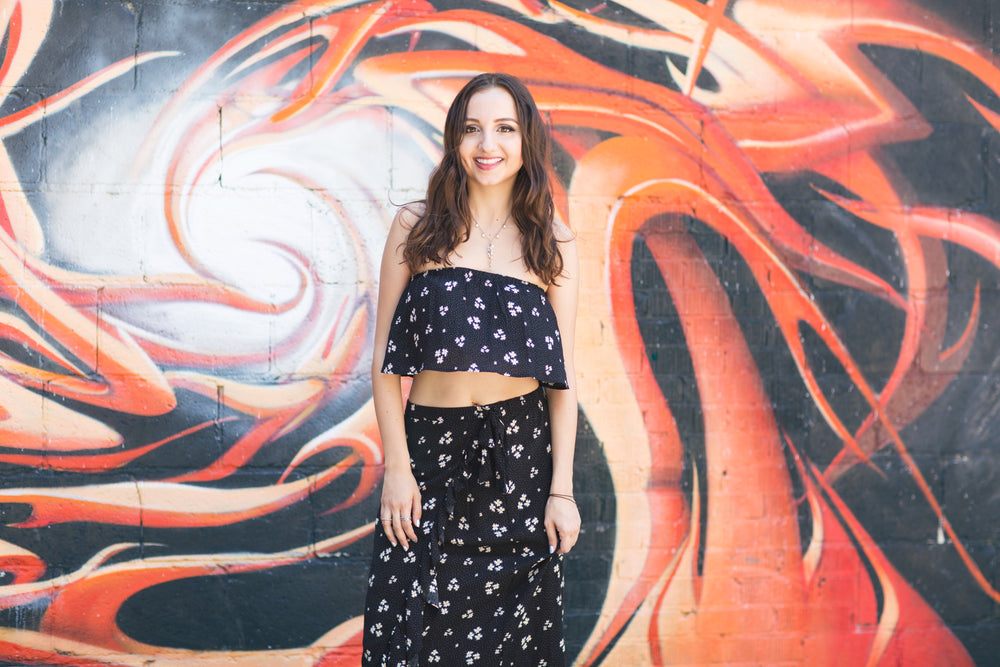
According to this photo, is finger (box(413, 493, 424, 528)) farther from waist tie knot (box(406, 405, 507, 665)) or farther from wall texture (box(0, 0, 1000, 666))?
wall texture (box(0, 0, 1000, 666))

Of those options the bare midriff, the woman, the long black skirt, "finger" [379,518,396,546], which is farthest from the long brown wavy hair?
"finger" [379,518,396,546]

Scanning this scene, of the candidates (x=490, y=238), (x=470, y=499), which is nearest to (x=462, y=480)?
(x=470, y=499)

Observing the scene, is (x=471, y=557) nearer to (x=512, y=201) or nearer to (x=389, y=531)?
(x=389, y=531)

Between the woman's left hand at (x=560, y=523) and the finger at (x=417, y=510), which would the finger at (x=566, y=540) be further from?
the finger at (x=417, y=510)

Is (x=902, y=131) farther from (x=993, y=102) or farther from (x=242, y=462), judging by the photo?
(x=242, y=462)

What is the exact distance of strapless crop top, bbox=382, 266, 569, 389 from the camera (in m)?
2.10

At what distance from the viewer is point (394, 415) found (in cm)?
217

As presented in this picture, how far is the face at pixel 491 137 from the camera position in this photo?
214cm

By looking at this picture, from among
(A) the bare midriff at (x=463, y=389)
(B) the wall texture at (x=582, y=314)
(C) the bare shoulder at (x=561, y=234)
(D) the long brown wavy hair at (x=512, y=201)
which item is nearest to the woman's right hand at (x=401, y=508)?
(A) the bare midriff at (x=463, y=389)

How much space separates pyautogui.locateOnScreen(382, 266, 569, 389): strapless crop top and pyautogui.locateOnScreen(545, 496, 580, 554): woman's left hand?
30 centimetres

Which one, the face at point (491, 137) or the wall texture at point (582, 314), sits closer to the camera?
the face at point (491, 137)

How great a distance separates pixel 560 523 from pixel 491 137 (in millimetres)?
976

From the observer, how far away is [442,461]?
217cm

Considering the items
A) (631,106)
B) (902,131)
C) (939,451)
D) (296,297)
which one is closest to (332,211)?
(296,297)
